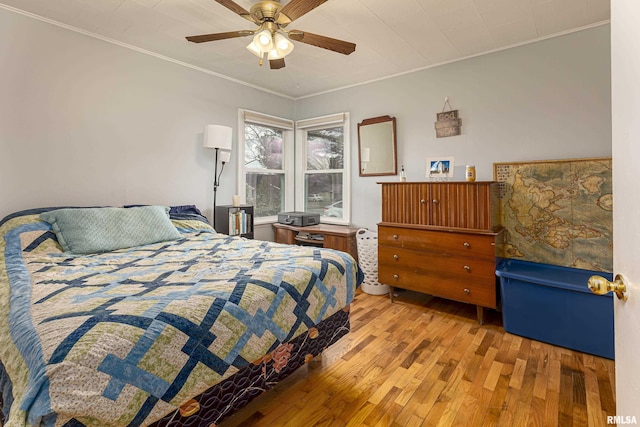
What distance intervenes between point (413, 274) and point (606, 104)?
1993 mm

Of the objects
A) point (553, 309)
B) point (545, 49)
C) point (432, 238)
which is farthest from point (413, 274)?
point (545, 49)

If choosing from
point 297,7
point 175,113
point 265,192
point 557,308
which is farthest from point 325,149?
point 557,308

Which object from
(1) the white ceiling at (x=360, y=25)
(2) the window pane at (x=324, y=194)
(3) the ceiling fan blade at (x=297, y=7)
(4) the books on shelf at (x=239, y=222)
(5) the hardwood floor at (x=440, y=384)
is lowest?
(5) the hardwood floor at (x=440, y=384)

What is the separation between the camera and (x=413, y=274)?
2.89 m

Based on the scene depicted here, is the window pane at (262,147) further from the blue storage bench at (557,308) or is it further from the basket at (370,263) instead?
the blue storage bench at (557,308)

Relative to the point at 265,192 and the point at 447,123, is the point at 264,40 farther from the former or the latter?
the point at 265,192

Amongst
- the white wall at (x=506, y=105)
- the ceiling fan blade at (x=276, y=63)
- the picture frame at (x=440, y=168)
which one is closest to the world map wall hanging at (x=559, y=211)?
the white wall at (x=506, y=105)

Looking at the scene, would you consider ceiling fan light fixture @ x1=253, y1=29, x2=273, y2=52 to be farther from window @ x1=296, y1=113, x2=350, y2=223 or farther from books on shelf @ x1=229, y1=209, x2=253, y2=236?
window @ x1=296, y1=113, x2=350, y2=223

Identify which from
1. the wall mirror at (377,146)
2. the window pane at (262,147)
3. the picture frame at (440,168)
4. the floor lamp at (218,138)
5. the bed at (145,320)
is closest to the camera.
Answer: the bed at (145,320)

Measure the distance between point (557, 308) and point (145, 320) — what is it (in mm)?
2581

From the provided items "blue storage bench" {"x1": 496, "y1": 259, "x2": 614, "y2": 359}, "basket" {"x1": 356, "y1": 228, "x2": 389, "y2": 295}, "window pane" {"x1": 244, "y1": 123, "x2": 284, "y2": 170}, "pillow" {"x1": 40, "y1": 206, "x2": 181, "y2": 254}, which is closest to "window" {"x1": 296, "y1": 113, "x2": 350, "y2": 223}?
"window pane" {"x1": 244, "y1": 123, "x2": 284, "y2": 170}

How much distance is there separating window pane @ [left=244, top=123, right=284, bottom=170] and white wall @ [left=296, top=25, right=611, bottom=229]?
1200mm

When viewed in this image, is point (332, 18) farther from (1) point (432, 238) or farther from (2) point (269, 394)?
(2) point (269, 394)

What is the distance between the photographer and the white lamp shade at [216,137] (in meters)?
3.19
